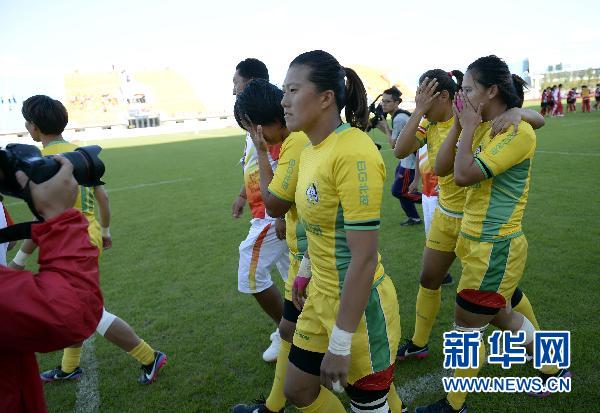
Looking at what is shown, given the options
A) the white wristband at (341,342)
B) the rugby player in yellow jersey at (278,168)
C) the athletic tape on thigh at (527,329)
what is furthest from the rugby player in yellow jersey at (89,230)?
the athletic tape on thigh at (527,329)

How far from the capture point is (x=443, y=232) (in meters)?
3.41

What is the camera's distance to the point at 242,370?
381 cm

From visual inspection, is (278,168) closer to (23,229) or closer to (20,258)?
(23,229)

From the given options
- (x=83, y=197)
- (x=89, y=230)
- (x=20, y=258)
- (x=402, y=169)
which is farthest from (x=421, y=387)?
(x=402, y=169)

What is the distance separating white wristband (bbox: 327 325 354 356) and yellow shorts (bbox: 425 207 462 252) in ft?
5.62

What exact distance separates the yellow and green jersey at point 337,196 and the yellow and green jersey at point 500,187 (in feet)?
3.02

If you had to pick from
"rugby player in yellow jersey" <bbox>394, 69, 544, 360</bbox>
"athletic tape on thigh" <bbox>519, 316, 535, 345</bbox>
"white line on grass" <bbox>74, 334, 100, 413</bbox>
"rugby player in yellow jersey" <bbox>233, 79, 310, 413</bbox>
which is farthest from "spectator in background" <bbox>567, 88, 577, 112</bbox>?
"white line on grass" <bbox>74, 334, 100, 413</bbox>

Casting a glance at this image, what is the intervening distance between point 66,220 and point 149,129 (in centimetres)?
4421

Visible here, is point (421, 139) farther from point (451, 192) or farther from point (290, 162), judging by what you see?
point (290, 162)

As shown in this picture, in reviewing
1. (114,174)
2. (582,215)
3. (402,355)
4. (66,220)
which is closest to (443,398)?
(402,355)

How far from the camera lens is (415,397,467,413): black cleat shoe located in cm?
297

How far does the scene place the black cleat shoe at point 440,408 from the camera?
2.97m

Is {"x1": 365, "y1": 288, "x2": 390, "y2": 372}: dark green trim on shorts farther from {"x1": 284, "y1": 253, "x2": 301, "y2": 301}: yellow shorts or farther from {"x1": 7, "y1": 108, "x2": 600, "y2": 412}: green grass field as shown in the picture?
{"x1": 7, "y1": 108, "x2": 600, "y2": 412}: green grass field

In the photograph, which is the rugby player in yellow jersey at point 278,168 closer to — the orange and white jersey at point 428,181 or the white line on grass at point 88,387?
the white line on grass at point 88,387
